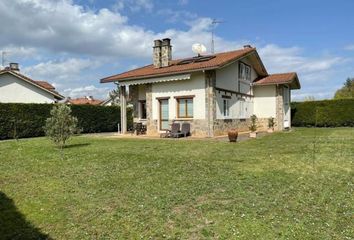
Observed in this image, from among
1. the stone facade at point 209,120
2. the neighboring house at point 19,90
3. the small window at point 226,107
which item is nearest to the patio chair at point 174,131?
the stone facade at point 209,120

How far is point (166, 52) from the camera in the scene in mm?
26391

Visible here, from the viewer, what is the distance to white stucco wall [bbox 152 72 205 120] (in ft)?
74.3

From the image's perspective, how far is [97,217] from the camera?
6.95 metres

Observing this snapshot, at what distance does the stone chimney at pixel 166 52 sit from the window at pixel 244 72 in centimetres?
581

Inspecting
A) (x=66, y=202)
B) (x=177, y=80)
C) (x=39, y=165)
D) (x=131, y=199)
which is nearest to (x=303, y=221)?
(x=131, y=199)

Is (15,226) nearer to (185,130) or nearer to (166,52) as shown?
(185,130)

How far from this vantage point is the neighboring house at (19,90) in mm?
37062

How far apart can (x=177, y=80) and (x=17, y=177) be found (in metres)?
14.7

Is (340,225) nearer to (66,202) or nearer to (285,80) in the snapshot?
(66,202)

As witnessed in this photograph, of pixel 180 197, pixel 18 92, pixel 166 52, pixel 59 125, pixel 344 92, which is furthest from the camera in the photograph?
pixel 344 92

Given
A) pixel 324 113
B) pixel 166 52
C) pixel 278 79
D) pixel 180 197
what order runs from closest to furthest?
pixel 180 197 → pixel 166 52 → pixel 278 79 → pixel 324 113

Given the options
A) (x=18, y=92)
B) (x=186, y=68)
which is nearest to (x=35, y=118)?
(x=18, y=92)

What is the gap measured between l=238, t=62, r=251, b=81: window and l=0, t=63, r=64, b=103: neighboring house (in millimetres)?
23915

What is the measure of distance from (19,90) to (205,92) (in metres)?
25.5
